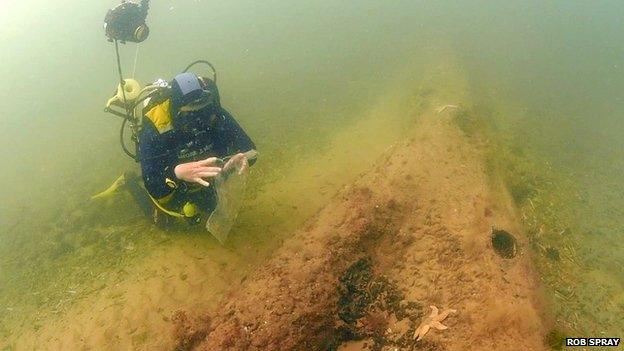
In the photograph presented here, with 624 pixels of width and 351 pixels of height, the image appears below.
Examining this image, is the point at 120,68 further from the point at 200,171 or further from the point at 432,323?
the point at 432,323

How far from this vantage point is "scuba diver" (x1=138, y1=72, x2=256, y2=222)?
13.4ft

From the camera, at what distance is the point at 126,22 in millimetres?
5309

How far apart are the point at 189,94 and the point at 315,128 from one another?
400cm

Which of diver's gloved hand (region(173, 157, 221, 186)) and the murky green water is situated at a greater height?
diver's gloved hand (region(173, 157, 221, 186))

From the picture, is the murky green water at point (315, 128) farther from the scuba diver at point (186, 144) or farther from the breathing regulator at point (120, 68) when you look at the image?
the breathing regulator at point (120, 68)

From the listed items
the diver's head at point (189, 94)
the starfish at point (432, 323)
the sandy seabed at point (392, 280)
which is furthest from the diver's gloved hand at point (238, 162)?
the starfish at point (432, 323)

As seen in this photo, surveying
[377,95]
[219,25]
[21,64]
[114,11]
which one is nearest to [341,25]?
[219,25]

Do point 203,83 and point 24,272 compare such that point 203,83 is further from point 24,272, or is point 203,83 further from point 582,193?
point 582,193

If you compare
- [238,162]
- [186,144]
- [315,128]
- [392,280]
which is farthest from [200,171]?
[315,128]

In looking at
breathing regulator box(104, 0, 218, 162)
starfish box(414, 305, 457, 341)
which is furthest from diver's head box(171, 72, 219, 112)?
starfish box(414, 305, 457, 341)

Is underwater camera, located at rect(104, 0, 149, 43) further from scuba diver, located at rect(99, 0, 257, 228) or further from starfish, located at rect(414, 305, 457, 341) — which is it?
starfish, located at rect(414, 305, 457, 341)

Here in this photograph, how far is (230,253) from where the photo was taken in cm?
477

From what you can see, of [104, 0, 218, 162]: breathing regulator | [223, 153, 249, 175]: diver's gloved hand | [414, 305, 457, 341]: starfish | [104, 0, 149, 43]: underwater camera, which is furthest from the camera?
[104, 0, 149, 43]: underwater camera

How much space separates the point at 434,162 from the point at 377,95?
4.52m
